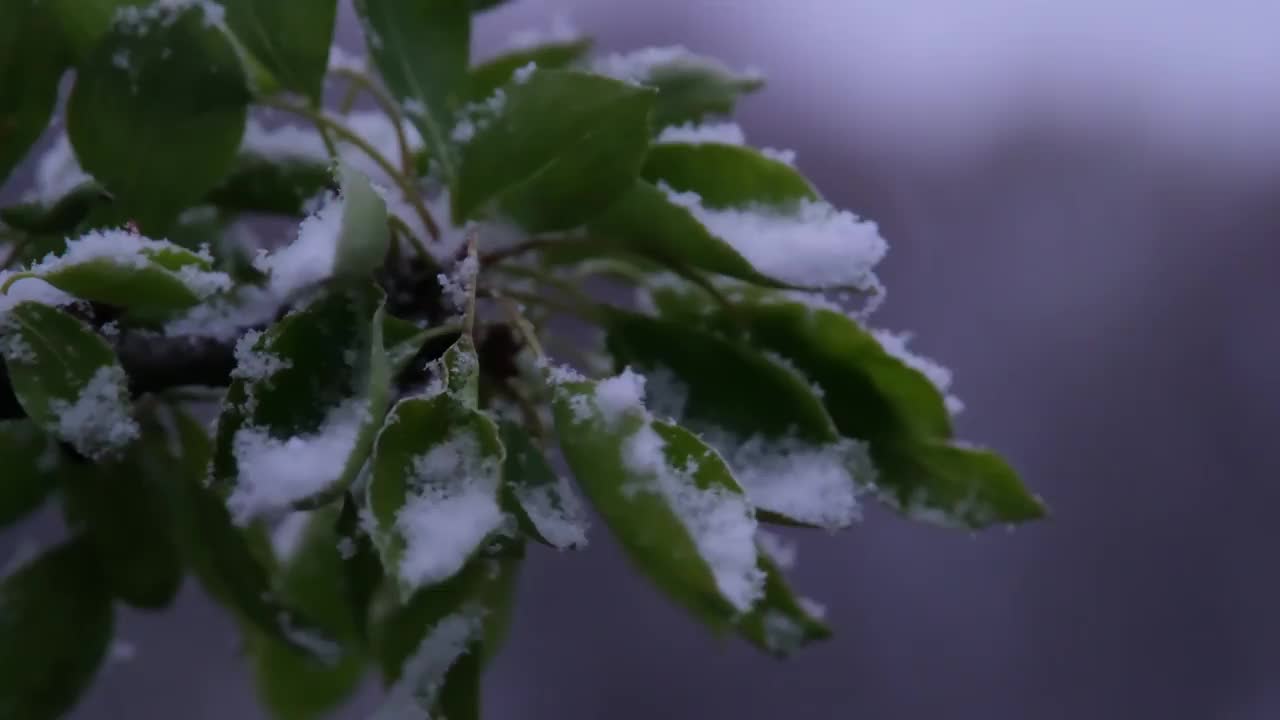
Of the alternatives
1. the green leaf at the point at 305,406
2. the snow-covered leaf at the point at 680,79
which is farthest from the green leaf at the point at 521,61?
the green leaf at the point at 305,406

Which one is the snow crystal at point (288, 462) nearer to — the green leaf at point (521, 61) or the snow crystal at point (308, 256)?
the snow crystal at point (308, 256)

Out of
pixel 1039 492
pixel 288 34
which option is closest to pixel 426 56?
pixel 288 34

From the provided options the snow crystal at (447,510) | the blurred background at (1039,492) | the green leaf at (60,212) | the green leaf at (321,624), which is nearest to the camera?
the snow crystal at (447,510)

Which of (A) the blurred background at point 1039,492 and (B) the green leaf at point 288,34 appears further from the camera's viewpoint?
(A) the blurred background at point 1039,492

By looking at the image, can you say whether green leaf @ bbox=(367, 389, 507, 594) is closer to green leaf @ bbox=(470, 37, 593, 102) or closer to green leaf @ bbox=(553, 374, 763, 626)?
green leaf @ bbox=(553, 374, 763, 626)

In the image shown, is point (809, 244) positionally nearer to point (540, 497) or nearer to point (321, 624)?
point (540, 497)
